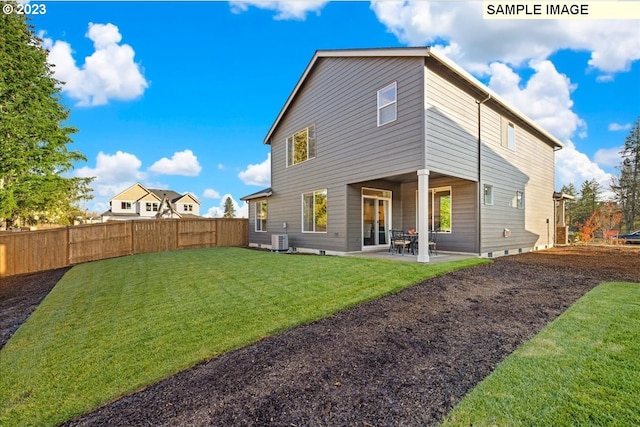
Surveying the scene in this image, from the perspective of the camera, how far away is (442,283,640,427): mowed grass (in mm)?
2066

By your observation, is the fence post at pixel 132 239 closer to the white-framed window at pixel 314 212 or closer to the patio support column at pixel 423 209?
the white-framed window at pixel 314 212

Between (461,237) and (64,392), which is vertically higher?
(461,237)

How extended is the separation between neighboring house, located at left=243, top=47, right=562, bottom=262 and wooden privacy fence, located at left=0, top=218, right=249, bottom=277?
4.73 m

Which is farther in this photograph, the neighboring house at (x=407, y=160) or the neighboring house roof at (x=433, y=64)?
the neighboring house at (x=407, y=160)

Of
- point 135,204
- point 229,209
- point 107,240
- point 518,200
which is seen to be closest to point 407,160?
point 518,200

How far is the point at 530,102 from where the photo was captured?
16.0 m

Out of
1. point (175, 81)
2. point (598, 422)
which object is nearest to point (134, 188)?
point (175, 81)

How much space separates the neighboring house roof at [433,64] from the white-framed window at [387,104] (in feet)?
3.01

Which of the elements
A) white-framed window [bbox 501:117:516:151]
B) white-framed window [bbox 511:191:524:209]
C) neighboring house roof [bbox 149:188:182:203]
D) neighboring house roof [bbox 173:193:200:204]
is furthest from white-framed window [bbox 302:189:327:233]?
neighboring house roof [bbox 173:193:200:204]

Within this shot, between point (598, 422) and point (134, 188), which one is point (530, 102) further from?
point (134, 188)

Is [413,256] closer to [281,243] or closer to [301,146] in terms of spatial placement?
[281,243]

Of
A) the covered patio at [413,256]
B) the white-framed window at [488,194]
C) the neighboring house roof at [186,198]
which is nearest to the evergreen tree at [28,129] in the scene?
the covered patio at [413,256]

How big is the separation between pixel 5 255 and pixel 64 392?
34.7ft

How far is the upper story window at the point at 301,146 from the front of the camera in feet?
41.1
